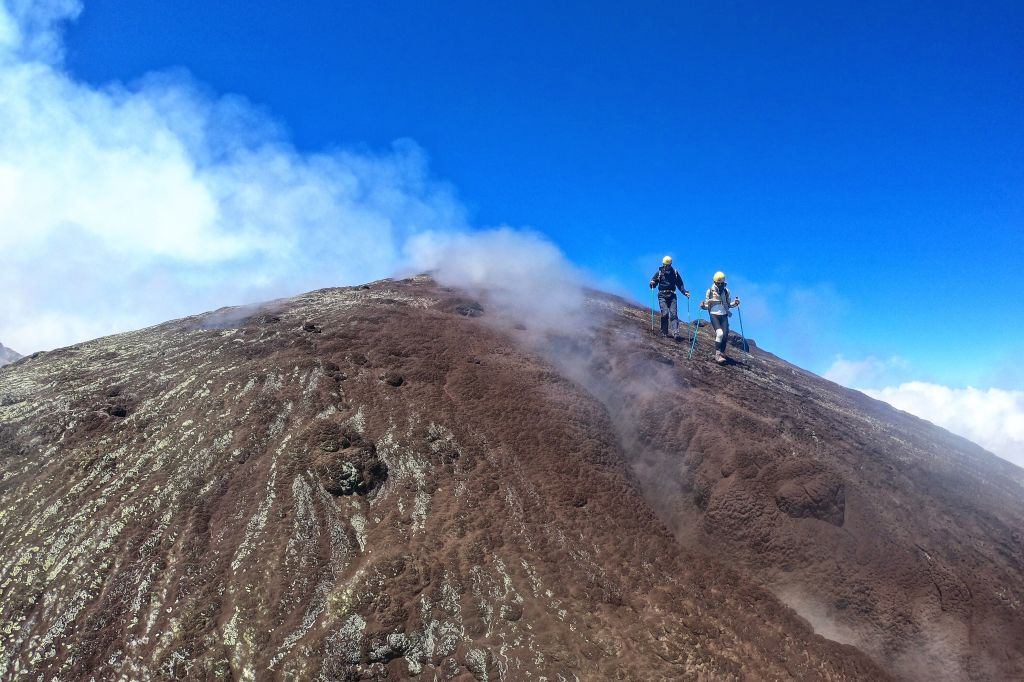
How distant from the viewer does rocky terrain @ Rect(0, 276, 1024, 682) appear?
6.73 metres

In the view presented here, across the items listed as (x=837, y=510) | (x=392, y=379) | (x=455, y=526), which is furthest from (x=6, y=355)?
(x=837, y=510)

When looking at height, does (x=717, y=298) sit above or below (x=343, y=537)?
above

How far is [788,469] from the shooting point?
10.3 metres

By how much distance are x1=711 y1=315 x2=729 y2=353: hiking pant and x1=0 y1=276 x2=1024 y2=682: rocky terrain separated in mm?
3727

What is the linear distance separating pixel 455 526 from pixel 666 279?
45.4 feet

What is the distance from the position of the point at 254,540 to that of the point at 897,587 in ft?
34.5

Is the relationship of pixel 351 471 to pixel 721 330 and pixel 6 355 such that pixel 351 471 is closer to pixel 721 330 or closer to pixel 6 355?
pixel 721 330

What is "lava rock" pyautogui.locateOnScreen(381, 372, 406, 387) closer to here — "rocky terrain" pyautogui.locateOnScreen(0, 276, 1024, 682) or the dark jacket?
"rocky terrain" pyautogui.locateOnScreen(0, 276, 1024, 682)

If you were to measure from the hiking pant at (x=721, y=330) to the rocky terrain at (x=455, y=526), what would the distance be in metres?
3.73

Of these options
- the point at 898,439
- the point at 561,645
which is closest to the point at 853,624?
the point at 561,645

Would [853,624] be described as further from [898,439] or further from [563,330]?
[563,330]

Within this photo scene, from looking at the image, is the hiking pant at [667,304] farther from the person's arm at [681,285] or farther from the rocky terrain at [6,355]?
the rocky terrain at [6,355]

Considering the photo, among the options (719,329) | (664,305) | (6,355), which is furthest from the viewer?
(6,355)

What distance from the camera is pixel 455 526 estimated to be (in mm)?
8297
